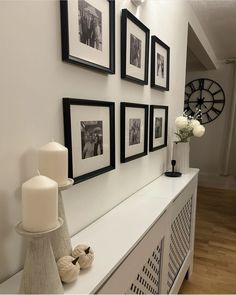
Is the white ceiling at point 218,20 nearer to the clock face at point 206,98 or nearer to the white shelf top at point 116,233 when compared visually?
the clock face at point 206,98

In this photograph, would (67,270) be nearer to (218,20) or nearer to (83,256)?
(83,256)

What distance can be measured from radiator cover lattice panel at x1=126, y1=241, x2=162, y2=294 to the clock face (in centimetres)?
387

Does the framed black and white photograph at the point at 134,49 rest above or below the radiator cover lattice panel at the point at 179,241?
above

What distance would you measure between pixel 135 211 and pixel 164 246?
0.34m

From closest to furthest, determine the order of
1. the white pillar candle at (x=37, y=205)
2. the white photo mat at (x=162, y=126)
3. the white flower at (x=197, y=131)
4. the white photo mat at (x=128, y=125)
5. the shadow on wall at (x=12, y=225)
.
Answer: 1. the white pillar candle at (x=37, y=205)
2. the shadow on wall at (x=12, y=225)
3. the white photo mat at (x=128, y=125)
4. the white photo mat at (x=162, y=126)
5. the white flower at (x=197, y=131)

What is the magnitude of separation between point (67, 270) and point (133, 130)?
34.5 inches

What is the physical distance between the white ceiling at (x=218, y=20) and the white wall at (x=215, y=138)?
100 cm

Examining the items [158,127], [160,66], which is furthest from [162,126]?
[160,66]

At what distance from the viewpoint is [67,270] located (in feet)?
2.19

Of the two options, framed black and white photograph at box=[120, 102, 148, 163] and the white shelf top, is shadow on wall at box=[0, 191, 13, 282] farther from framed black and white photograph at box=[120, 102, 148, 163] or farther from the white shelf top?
framed black and white photograph at box=[120, 102, 148, 163]

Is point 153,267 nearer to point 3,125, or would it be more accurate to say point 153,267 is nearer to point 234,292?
point 3,125

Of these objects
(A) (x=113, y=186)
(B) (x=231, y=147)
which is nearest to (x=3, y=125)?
(A) (x=113, y=186)

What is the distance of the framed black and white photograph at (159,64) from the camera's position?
62.0 inches

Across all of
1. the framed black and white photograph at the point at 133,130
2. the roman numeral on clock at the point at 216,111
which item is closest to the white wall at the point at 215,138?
the roman numeral on clock at the point at 216,111
